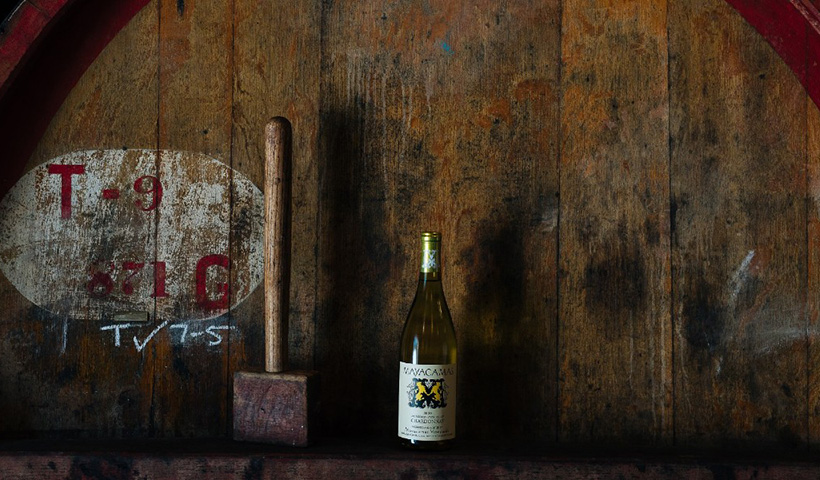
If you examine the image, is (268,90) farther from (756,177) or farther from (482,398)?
(756,177)

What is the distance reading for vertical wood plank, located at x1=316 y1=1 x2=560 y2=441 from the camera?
1234 mm

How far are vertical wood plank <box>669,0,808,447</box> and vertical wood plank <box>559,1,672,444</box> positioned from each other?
3 centimetres

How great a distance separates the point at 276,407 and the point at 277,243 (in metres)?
0.26

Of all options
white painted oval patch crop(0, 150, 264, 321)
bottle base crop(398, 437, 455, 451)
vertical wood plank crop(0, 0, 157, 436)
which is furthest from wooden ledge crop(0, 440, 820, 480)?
white painted oval patch crop(0, 150, 264, 321)

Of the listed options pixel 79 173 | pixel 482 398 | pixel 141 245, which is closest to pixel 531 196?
pixel 482 398

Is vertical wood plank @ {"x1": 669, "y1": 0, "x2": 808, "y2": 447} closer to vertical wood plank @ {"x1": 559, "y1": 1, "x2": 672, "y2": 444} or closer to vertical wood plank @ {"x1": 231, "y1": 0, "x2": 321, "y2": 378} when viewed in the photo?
vertical wood plank @ {"x1": 559, "y1": 1, "x2": 672, "y2": 444}

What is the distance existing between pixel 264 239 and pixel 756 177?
0.84m

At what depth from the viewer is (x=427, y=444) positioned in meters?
1.10

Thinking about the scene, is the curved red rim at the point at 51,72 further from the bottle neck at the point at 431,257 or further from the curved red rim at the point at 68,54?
the bottle neck at the point at 431,257

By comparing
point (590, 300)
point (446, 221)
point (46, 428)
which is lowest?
point (46, 428)

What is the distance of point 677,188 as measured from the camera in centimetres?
123

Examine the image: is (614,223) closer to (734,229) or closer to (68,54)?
(734,229)

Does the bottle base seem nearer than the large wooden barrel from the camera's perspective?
Yes

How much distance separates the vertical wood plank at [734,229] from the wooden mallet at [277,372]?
0.64 metres
